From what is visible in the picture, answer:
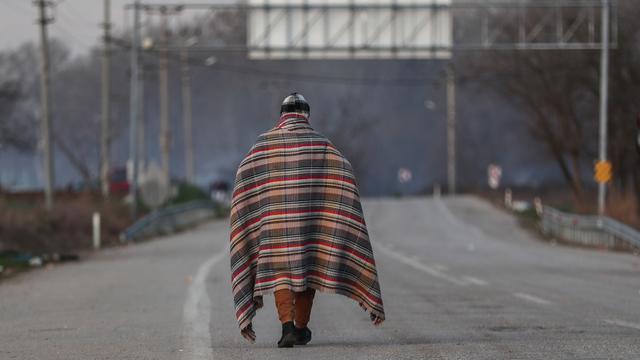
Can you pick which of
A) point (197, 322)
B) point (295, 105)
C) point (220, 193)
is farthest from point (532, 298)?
point (220, 193)

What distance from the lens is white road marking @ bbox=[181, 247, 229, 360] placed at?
9938 millimetres

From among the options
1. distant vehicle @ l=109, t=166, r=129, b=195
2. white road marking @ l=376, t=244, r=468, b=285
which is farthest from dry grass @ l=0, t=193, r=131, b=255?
distant vehicle @ l=109, t=166, r=129, b=195

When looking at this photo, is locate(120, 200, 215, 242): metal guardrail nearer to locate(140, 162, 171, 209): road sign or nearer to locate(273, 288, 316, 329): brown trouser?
locate(140, 162, 171, 209): road sign

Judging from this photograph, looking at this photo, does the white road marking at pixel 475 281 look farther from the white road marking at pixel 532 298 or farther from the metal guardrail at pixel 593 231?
the metal guardrail at pixel 593 231

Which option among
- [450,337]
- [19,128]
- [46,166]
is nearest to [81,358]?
[450,337]

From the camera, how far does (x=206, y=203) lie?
64.9 meters

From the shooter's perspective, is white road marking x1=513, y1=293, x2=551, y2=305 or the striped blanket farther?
white road marking x1=513, y1=293, x2=551, y2=305

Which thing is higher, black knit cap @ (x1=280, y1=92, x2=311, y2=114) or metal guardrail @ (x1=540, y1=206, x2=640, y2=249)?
black knit cap @ (x1=280, y1=92, x2=311, y2=114)

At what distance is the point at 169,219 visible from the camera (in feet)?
173

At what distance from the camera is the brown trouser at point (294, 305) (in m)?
10.1

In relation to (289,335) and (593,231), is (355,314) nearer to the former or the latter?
(289,335)

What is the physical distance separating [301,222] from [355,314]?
3444mm

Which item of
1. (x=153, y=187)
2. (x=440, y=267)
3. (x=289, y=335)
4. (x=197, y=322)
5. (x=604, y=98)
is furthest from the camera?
(x=153, y=187)

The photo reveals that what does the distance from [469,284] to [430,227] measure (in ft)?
114
